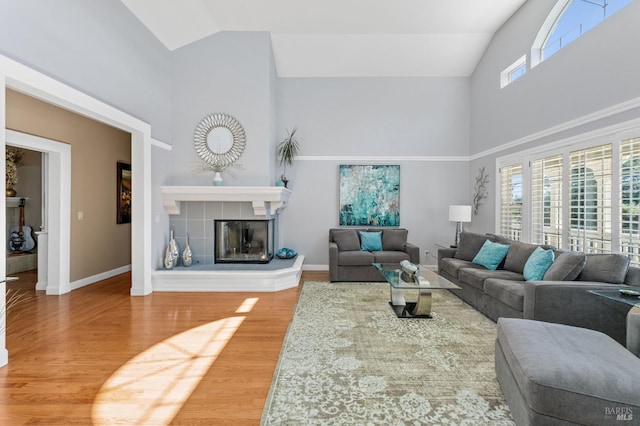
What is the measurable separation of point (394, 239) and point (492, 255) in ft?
6.15

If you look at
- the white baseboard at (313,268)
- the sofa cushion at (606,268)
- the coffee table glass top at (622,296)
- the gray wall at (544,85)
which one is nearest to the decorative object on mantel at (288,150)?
the white baseboard at (313,268)

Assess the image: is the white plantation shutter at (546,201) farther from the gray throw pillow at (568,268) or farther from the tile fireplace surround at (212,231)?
the tile fireplace surround at (212,231)

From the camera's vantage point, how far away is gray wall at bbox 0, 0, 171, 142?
Result: 2777 millimetres

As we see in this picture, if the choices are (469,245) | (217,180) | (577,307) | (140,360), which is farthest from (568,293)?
(217,180)

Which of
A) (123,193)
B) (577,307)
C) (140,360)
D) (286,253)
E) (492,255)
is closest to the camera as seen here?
(140,360)

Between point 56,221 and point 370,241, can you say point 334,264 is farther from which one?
point 56,221

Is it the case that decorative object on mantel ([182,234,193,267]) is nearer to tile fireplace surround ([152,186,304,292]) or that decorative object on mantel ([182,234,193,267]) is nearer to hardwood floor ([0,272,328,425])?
tile fireplace surround ([152,186,304,292])

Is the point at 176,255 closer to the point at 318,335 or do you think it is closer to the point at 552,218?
the point at 318,335

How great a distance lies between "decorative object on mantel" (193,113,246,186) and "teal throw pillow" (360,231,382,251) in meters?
2.69

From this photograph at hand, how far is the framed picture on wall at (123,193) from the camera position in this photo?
6091mm

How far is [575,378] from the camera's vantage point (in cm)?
158

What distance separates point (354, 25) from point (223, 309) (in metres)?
4.87

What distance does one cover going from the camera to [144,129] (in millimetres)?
4586

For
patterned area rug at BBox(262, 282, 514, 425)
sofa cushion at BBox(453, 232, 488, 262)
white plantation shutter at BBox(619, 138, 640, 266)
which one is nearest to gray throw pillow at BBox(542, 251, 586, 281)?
white plantation shutter at BBox(619, 138, 640, 266)
